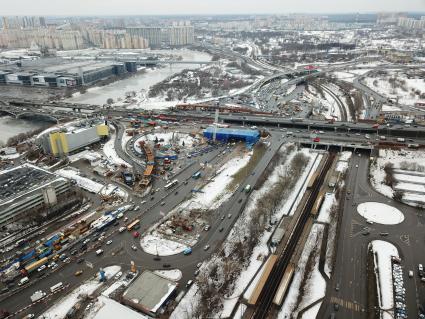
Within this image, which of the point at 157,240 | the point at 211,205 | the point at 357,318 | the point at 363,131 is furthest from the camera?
the point at 363,131

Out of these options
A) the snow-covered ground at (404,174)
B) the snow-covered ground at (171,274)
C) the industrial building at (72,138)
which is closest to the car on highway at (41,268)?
the snow-covered ground at (171,274)

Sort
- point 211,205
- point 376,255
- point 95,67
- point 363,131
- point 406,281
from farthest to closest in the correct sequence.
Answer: point 95,67
point 363,131
point 211,205
point 376,255
point 406,281

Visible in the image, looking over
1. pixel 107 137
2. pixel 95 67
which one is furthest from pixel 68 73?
pixel 107 137

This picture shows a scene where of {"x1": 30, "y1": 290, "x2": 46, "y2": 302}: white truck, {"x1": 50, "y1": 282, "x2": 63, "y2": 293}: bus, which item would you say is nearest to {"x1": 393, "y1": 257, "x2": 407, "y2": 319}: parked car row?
{"x1": 50, "y1": 282, "x2": 63, "y2": 293}: bus

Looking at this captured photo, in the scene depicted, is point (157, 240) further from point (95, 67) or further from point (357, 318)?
point (95, 67)

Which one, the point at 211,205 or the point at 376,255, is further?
the point at 211,205

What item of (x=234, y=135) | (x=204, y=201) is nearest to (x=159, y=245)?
(x=204, y=201)
